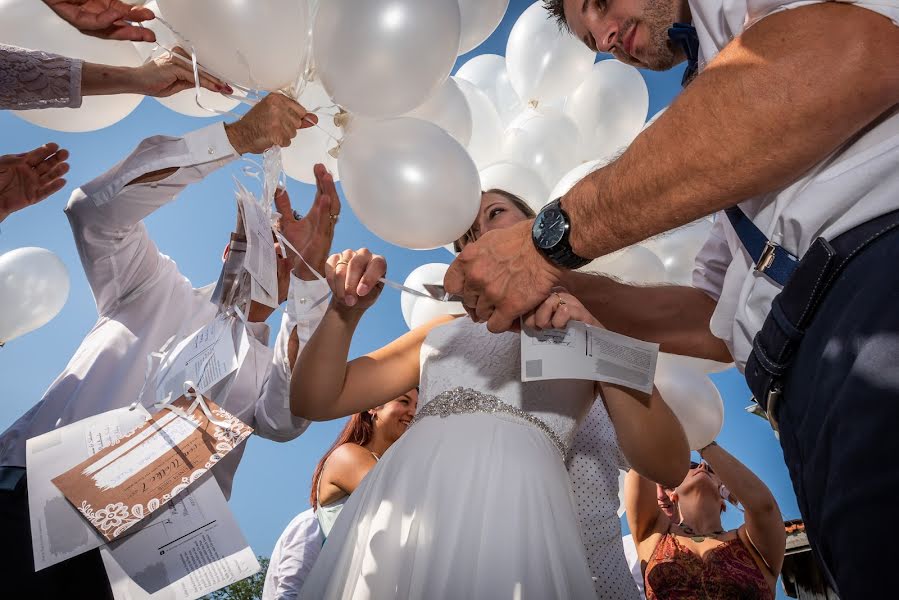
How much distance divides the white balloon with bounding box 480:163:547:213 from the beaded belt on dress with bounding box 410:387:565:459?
814 millimetres

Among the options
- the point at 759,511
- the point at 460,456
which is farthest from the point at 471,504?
the point at 759,511

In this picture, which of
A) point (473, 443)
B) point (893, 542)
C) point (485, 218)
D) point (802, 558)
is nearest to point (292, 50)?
point (485, 218)

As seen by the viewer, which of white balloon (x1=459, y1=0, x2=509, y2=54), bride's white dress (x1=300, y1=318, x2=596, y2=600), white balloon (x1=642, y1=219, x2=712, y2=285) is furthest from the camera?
white balloon (x1=642, y1=219, x2=712, y2=285)

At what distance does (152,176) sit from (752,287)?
1.36m

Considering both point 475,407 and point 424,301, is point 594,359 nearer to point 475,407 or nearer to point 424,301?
point 475,407

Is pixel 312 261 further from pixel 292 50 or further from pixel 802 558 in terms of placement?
pixel 802 558

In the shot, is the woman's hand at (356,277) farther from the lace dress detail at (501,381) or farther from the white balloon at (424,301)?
the white balloon at (424,301)

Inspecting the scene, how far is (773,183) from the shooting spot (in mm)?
777

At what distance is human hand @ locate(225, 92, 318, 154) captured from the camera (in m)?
1.38

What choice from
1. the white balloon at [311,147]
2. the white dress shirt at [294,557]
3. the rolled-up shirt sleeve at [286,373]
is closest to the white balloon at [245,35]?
the white balloon at [311,147]

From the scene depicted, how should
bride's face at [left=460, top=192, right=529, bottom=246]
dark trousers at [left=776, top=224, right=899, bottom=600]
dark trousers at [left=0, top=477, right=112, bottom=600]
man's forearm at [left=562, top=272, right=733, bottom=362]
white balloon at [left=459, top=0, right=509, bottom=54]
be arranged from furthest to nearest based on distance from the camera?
white balloon at [left=459, top=0, right=509, bottom=54] → bride's face at [left=460, top=192, right=529, bottom=246] → man's forearm at [left=562, top=272, right=733, bottom=362] → dark trousers at [left=0, top=477, right=112, bottom=600] → dark trousers at [left=776, top=224, right=899, bottom=600]

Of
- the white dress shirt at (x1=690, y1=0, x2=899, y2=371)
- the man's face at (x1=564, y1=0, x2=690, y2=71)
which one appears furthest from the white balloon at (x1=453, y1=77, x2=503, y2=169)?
the white dress shirt at (x1=690, y1=0, x2=899, y2=371)

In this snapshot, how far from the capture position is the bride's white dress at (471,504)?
3.84 ft

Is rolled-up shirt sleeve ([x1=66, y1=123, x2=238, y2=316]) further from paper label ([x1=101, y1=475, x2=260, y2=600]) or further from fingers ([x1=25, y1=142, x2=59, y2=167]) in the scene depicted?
paper label ([x1=101, y1=475, x2=260, y2=600])
